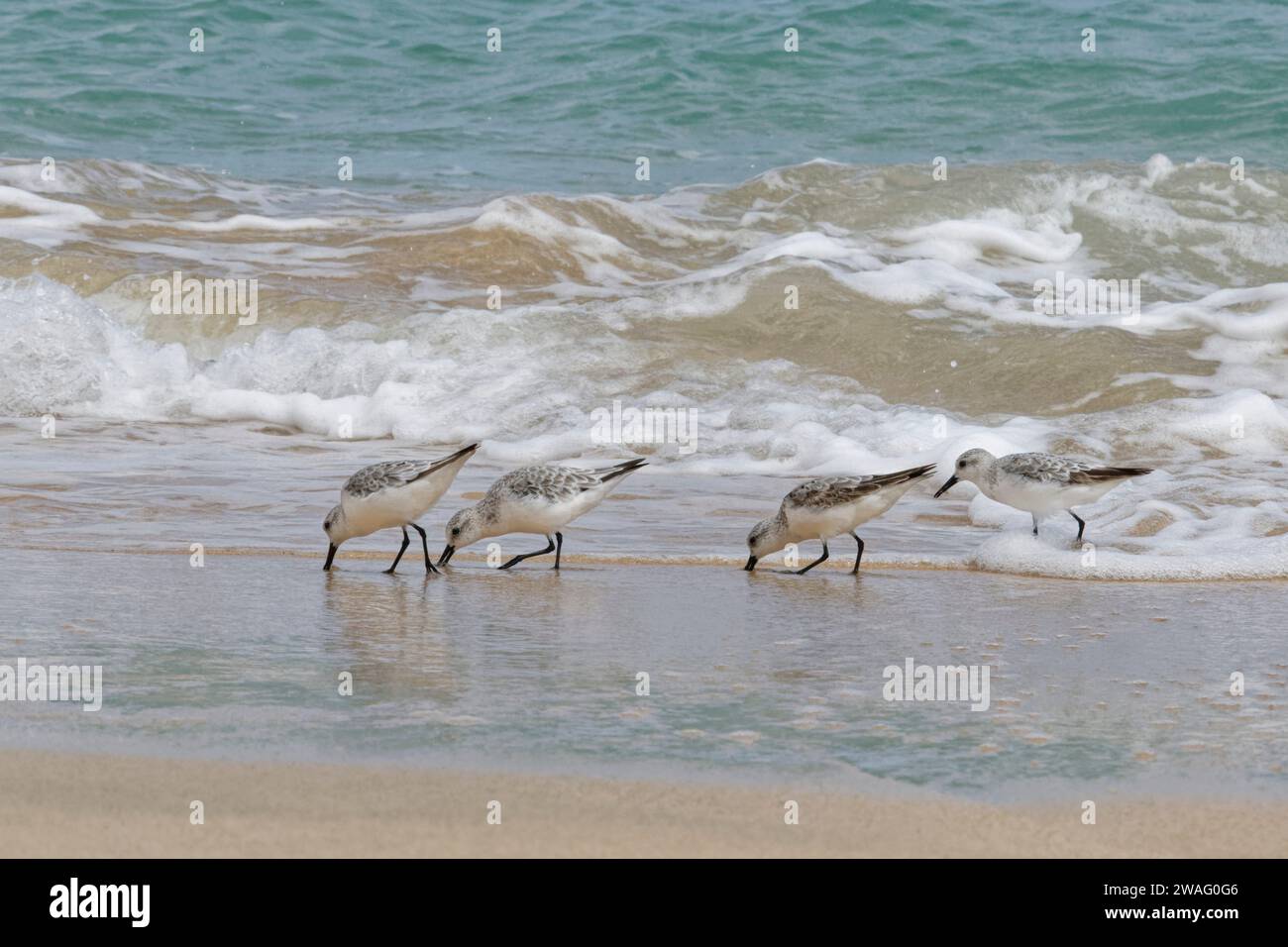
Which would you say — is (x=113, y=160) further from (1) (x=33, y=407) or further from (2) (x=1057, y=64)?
(2) (x=1057, y=64)

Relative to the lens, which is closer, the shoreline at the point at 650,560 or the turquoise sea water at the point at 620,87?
the shoreline at the point at 650,560

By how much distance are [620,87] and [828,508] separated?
52.0ft

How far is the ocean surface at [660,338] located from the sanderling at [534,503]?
21 cm

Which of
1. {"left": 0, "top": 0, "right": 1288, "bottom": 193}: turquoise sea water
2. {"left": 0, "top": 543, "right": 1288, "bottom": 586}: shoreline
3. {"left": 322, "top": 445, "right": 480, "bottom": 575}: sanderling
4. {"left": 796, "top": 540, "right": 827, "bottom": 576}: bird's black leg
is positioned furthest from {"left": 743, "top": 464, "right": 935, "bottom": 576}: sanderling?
{"left": 0, "top": 0, "right": 1288, "bottom": 193}: turquoise sea water

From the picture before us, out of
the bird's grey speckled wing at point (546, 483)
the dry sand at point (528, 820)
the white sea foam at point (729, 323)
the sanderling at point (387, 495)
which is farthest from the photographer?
the white sea foam at point (729, 323)

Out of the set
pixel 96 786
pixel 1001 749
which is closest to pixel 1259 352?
pixel 1001 749

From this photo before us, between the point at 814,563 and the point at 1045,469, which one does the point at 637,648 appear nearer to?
the point at 814,563

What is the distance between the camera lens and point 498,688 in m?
→ 4.35

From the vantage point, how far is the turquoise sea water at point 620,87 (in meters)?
19.0

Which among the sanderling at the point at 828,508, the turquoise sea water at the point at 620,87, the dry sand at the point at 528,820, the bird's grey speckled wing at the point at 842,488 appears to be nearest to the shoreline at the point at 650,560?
the sanderling at the point at 828,508

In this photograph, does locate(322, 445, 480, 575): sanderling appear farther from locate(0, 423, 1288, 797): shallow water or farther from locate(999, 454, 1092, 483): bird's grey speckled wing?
locate(999, 454, 1092, 483): bird's grey speckled wing

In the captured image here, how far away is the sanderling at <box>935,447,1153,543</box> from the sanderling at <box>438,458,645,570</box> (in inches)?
62.3

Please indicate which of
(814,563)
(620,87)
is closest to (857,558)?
(814,563)

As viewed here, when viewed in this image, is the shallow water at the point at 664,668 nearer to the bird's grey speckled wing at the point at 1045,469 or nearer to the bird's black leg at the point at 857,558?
the bird's black leg at the point at 857,558
